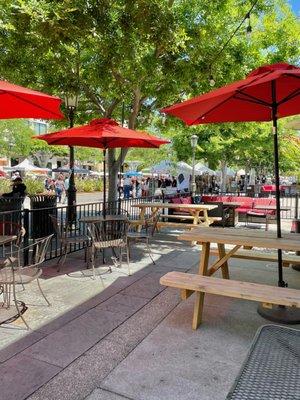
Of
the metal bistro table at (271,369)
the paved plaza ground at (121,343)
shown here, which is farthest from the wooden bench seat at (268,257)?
the metal bistro table at (271,369)

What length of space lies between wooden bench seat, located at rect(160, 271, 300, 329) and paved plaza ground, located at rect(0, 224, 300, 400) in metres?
0.46

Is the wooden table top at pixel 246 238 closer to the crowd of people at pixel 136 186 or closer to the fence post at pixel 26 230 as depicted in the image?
the fence post at pixel 26 230

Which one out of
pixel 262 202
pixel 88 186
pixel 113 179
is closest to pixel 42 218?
pixel 113 179

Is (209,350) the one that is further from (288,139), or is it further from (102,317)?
(288,139)

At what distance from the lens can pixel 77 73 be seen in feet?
33.3

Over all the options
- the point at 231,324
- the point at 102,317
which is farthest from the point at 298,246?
the point at 102,317

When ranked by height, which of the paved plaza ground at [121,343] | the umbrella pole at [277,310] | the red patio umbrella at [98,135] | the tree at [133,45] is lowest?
the paved plaza ground at [121,343]

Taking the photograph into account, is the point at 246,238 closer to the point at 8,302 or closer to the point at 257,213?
the point at 8,302

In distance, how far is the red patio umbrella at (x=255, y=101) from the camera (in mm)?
3852

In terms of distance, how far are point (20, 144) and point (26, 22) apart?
37.7 meters

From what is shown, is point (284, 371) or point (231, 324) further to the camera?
point (231, 324)

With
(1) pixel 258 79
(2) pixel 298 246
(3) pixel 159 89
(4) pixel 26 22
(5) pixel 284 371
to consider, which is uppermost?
(4) pixel 26 22

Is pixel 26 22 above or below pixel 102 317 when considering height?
above

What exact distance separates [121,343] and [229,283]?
1.31 meters
